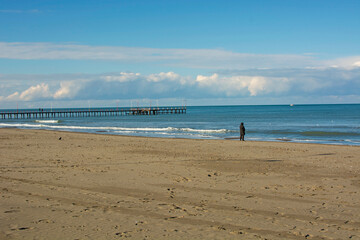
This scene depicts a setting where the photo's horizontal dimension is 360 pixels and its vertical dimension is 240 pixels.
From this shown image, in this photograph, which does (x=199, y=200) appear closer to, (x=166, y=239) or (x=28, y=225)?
(x=166, y=239)

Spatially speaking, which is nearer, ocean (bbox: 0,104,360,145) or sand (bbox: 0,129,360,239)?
sand (bbox: 0,129,360,239)

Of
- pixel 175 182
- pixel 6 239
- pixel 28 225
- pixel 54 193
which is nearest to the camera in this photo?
pixel 6 239

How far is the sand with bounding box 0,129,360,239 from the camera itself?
6156 millimetres

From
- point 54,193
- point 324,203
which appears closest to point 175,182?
point 54,193

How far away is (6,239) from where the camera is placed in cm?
562

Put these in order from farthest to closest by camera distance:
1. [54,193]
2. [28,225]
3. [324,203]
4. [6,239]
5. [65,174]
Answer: [65,174] < [54,193] < [324,203] < [28,225] < [6,239]

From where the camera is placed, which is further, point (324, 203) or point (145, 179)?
point (145, 179)

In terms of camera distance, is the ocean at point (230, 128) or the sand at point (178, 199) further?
the ocean at point (230, 128)

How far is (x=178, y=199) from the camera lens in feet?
Result: 27.4

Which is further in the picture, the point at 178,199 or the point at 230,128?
the point at 230,128

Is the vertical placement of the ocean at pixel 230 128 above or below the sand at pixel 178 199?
below

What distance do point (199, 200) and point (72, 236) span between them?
3271 mm

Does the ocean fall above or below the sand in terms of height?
below

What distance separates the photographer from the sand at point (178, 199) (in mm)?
6156
